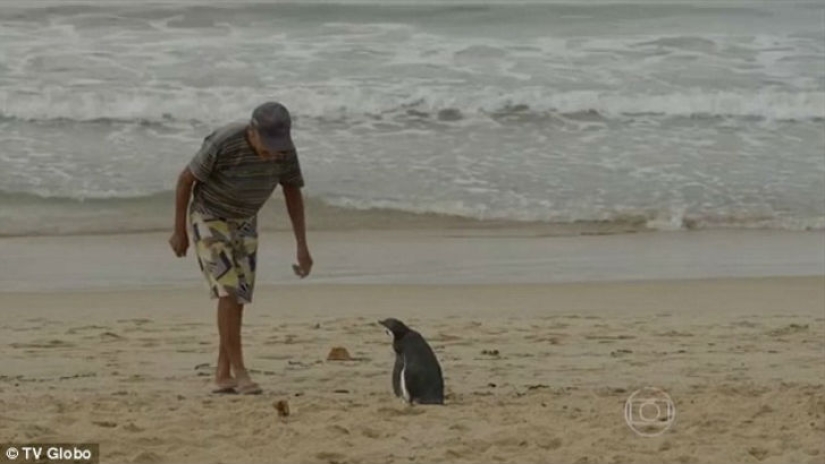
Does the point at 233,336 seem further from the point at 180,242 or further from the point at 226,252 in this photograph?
the point at 180,242

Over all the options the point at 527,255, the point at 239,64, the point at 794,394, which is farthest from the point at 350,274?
the point at 239,64

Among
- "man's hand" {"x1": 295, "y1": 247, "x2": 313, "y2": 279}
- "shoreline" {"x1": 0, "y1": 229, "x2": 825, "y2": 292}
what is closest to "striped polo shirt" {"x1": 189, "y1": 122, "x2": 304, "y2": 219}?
"man's hand" {"x1": 295, "y1": 247, "x2": 313, "y2": 279}

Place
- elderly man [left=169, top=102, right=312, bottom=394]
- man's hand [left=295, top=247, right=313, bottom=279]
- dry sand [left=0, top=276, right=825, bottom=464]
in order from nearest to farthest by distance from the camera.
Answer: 1. dry sand [left=0, top=276, right=825, bottom=464]
2. elderly man [left=169, top=102, right=312, bottom=394]
3. man's hand [left=295, top=247, right=313, bottom=279]

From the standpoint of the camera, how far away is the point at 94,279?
427 inches

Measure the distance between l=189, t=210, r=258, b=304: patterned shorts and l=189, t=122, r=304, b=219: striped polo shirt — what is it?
5 cm

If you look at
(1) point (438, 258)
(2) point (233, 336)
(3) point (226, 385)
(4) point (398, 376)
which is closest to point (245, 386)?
(3) point (226, 385)

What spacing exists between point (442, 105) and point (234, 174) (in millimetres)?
10951

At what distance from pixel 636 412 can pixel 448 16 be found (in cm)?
1542

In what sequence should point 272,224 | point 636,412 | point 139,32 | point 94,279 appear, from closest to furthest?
point 636,412 < point 94,279 < point 272,224 < point 139,32

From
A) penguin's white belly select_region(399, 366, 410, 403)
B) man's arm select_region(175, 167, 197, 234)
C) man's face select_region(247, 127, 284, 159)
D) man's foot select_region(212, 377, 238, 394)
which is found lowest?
man's foot select_region(212, 377, 238, 394)

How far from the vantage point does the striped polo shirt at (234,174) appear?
6.75 m

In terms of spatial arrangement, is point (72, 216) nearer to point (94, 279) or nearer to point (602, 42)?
point (94, 279)

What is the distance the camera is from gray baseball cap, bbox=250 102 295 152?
660cm

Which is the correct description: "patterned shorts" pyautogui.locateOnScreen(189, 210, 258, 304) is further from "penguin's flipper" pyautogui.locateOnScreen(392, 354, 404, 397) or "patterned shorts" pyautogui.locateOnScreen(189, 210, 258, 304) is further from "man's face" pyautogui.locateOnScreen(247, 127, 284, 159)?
"penguin's flipper" pyautogui.locateOnScreen(392, 354, 404, 397)
